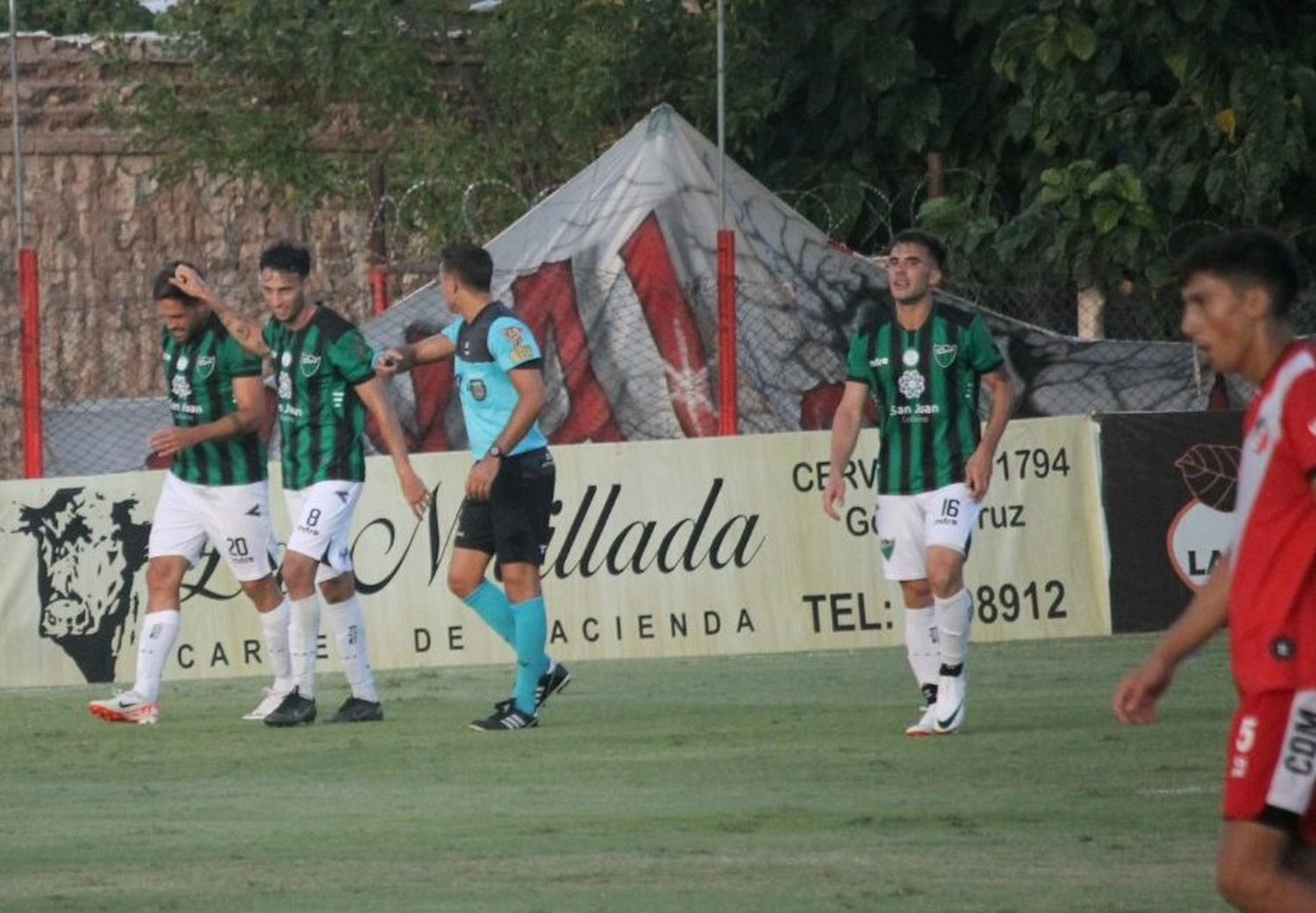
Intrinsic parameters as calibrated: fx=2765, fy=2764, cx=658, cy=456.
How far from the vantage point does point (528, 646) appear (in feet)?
40.0

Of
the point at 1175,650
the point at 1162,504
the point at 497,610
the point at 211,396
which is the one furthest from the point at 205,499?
the point at 1175,650

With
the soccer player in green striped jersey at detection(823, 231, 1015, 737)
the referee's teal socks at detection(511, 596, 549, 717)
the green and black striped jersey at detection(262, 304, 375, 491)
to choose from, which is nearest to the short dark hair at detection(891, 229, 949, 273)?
the soccer player in green striped jersey at detection(823, 231, 1015, 737)

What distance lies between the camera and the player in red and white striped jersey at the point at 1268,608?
5.54m

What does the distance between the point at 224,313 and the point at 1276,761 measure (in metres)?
7.64

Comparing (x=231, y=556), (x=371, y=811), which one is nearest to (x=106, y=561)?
(x=231, y=556)

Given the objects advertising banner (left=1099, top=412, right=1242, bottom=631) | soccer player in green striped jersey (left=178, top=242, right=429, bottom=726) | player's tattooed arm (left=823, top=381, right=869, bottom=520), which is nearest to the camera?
player's tattooed arm (left=823, top=381, right=869, bottom=520)

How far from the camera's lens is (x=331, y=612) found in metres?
12.7

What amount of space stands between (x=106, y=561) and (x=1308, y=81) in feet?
32.0

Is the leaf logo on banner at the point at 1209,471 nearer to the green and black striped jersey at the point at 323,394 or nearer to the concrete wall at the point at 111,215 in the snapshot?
the green and black striped jersey at the point at 323,394

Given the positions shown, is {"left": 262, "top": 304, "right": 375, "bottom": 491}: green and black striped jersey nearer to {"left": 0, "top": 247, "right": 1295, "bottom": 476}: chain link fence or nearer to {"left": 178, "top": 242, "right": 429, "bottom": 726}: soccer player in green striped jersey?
{"left": 178, "top": 242, "right": 429, "bottom": 726}: soccer player in green striped jersey

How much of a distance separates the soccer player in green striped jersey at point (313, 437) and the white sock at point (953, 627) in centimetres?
236

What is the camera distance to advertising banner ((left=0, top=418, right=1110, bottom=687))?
52.6 feet

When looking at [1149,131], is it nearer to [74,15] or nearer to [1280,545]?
[74,15]

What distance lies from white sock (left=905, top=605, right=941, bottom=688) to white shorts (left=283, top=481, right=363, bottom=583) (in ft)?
8.46
